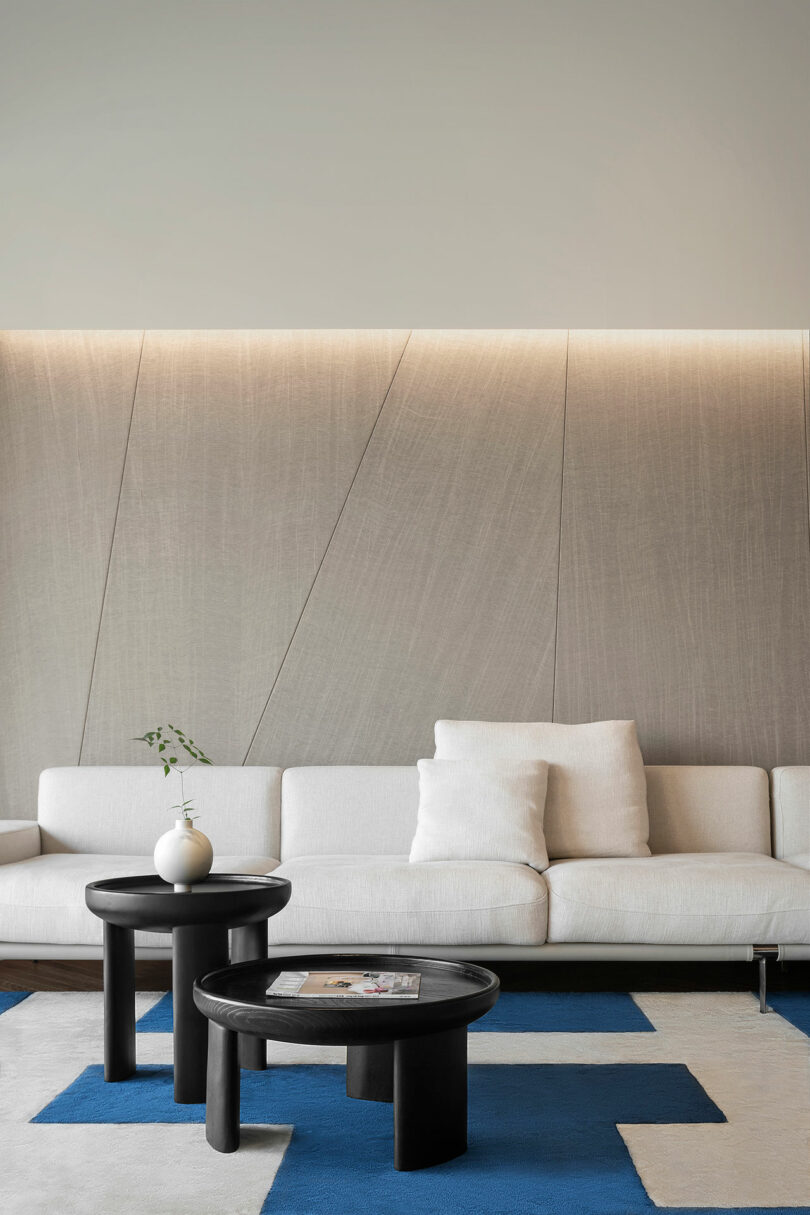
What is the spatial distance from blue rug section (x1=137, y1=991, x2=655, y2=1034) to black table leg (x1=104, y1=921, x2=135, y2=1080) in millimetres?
390

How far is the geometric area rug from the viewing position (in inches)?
79.7

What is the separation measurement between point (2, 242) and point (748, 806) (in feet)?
12.1

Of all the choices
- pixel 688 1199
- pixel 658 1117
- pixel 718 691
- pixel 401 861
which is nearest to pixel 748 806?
pixel 718 691

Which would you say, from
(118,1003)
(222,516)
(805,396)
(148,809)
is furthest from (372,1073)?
(805,396)

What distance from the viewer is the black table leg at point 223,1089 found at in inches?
86.5

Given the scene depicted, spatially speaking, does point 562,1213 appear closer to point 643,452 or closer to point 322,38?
point 643,452

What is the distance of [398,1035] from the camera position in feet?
6.70

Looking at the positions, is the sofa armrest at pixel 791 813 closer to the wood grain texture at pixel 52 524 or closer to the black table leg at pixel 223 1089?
the black table leg at pixel 223 1089

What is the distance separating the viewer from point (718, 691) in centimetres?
441

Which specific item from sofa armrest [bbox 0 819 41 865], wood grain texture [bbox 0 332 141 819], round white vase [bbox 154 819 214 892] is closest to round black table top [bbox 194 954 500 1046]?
round white vase [bbox 154 819 214 892]

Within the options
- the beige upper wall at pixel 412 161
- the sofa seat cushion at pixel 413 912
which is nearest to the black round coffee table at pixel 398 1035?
the sofa seat cushion at pixel 413 912

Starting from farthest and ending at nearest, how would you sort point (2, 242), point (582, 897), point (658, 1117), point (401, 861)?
point (2, 242) < point (401, 861) < point (582, 897) < point (658, 1117)

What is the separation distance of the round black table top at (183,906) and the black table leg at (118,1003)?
7 centimetres

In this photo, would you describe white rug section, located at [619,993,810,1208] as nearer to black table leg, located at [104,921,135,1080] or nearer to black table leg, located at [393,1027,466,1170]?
black table leg, located at [393,1027,466,1170]
